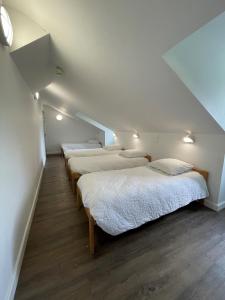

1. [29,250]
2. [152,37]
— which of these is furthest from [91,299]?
[152,37]

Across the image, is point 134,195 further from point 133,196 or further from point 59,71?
point 59,71

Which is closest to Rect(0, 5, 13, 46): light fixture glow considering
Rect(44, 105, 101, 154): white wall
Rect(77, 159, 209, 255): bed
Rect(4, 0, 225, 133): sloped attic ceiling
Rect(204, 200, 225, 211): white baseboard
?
Rect(4, 0, 225, 133): sloped attic ceiling

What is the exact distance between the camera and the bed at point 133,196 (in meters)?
1.57

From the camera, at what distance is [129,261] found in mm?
1515

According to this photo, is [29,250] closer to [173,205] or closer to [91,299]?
[91,299]

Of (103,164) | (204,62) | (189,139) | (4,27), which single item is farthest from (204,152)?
(4,27)

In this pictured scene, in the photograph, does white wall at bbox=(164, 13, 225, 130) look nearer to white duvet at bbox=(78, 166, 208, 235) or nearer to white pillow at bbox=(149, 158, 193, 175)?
white pillow at bbox=(149, 158, 193, 175)

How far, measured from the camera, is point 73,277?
1354 millimetres

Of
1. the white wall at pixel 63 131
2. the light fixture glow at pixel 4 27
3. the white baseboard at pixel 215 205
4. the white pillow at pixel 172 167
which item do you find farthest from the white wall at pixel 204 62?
the white wall at pixel 63 131

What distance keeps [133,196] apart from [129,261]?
2.08 feet

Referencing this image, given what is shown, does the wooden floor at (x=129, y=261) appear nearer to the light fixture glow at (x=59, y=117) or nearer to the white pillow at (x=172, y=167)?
the white pillow at (x=172, y=167)

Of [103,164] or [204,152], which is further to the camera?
[103,164]

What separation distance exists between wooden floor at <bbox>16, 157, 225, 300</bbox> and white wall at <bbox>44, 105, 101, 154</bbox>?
201 inches

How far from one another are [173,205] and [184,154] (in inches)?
46.5
